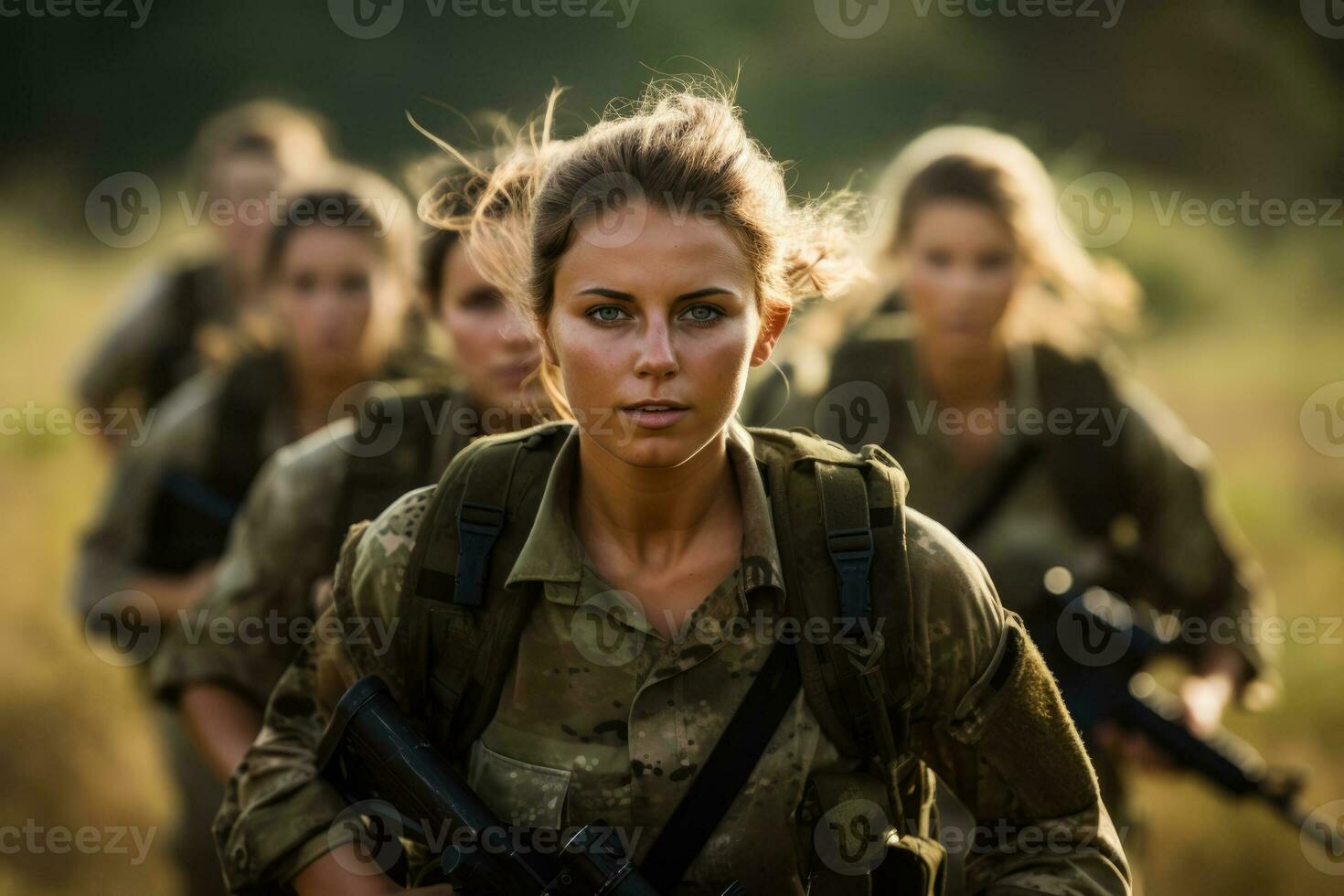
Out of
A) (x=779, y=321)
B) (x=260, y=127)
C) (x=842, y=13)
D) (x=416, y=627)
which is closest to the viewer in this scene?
(x=416, y=627)

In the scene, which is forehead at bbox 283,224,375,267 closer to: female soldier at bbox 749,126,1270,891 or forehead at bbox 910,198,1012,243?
female soldier at bbox 749,126,1270,891

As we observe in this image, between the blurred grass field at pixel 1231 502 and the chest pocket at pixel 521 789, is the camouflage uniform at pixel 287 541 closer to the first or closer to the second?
the chest pocket at pixel 521 789

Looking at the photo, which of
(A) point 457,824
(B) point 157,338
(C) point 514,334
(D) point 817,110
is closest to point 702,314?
(A) point 457,824

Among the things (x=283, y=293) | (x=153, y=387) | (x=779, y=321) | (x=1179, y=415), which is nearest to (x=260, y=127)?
(x=153, y=387)

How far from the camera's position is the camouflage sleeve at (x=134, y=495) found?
5219mm

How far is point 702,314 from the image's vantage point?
269 centimetres

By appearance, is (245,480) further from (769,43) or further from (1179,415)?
(769,43)

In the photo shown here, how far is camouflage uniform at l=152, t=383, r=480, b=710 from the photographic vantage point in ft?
13.6

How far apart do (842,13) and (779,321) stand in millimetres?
12350

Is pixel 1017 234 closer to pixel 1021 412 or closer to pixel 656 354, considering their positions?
pixel 1021 412

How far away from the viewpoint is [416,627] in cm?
271

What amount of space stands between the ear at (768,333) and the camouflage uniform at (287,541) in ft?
4.68

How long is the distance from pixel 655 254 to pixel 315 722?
1.12m

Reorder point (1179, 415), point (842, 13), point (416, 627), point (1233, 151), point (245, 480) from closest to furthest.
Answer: point (416, 627) < point (245, 480) < point (1179, 415) < point (1233, 151) < point (842, 13)
